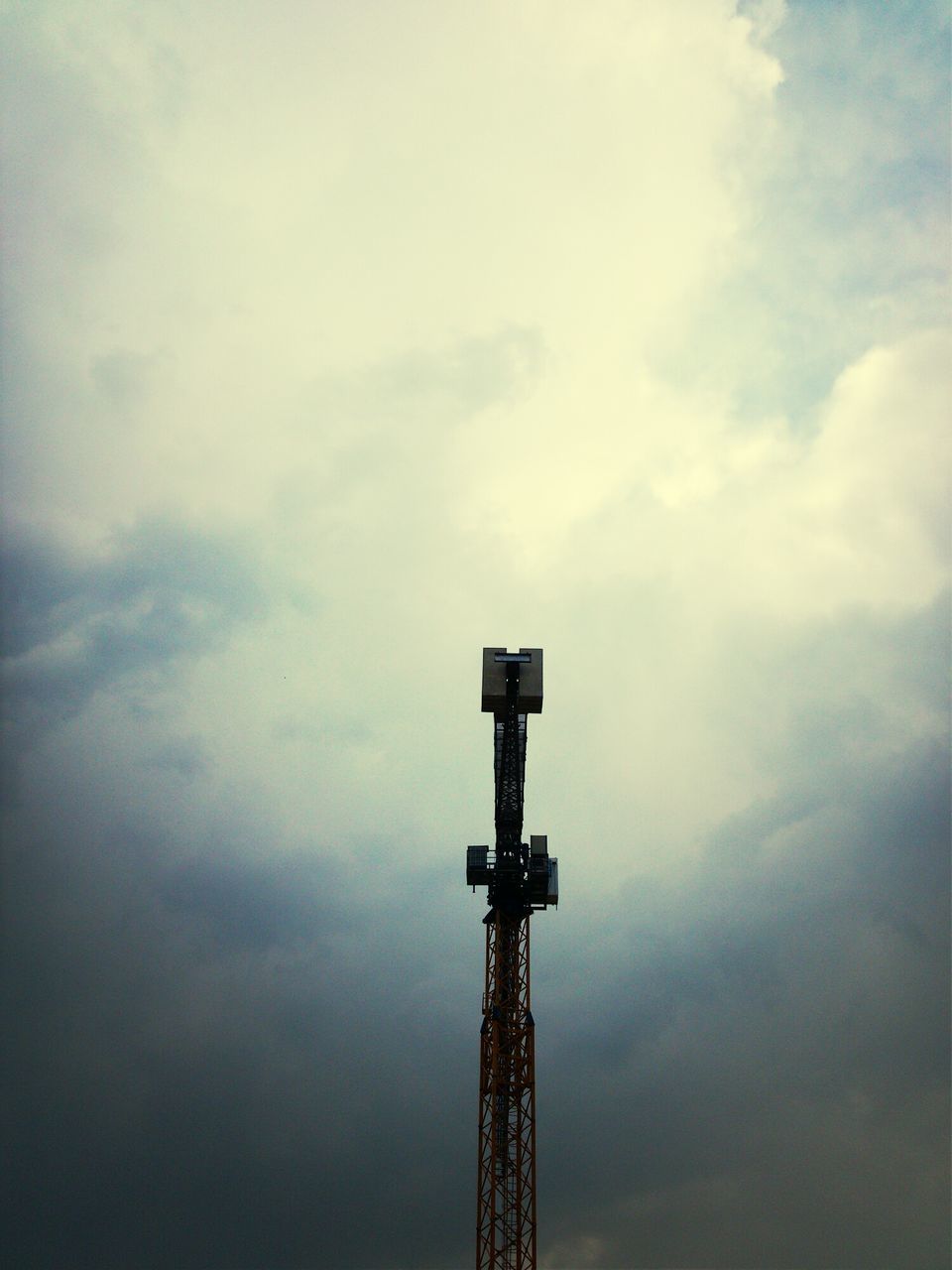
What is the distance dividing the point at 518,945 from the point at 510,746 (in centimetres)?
1332

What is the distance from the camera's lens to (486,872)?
5172cm

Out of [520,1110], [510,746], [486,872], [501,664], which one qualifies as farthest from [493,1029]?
[501,664]

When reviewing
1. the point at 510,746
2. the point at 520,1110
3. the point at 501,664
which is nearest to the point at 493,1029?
the point at 520,1110

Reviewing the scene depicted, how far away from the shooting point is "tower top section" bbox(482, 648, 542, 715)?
4619 cm

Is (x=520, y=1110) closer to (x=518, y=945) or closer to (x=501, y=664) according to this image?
(x=518, y=945)

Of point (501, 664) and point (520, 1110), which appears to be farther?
point (520, 1110)

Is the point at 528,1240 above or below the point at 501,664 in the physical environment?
below

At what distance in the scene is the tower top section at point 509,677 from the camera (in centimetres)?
4619

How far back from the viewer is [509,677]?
4619cm

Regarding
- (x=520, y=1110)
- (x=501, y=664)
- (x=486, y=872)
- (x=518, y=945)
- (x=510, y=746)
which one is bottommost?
(x=520, y=1110)

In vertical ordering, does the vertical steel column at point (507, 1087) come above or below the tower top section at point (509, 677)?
below

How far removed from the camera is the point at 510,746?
48.2 m

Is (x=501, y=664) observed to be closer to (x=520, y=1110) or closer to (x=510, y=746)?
(x=510, y=746)

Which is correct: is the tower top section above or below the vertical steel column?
above
